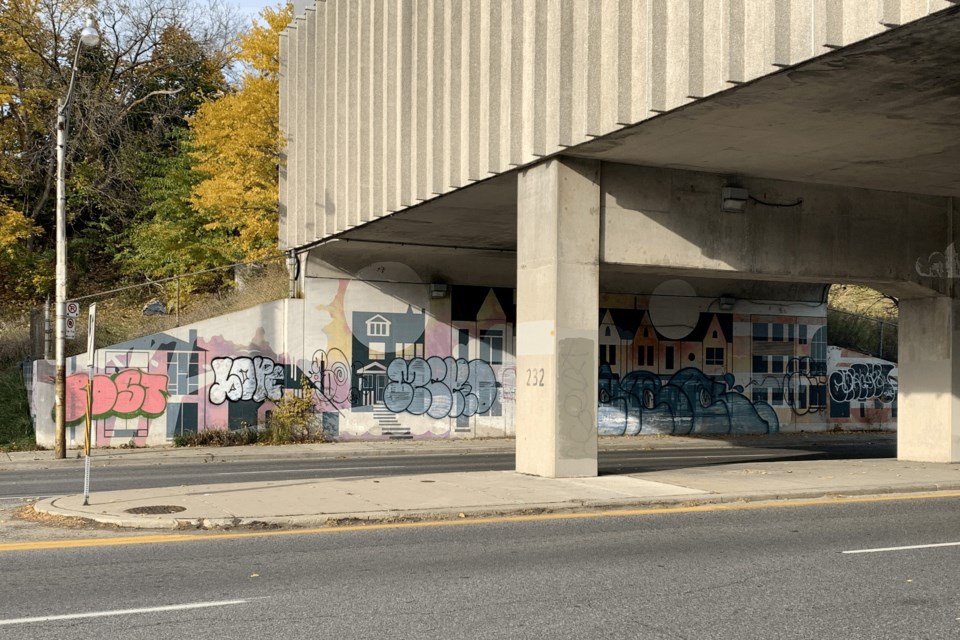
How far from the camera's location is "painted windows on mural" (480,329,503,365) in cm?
3044

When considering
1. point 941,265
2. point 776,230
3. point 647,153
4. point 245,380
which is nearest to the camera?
point 647,153

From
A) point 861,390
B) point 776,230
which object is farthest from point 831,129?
point 861,390

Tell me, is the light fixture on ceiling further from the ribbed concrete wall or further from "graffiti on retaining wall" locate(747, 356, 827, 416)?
"graffiti on retaining wall" locate(747, 356, 827, 416)

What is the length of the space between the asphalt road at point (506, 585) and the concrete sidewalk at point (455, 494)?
3.13 ft

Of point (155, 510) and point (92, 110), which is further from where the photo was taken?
point (92, 110)

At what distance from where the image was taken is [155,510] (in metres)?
12.3

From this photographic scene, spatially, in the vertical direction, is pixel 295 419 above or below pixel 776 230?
below

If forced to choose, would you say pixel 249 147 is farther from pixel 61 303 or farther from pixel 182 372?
pixel 61 303

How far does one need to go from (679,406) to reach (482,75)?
16937 mm

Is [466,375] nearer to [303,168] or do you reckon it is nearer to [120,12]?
[303,168]

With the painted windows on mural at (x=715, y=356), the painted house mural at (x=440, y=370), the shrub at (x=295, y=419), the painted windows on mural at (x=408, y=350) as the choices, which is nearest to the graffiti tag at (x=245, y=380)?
the painted house mural at (x=440, y=370)

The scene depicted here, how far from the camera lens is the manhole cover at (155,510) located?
12.0 metres

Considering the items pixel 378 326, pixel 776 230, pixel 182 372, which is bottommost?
pixel 182 372

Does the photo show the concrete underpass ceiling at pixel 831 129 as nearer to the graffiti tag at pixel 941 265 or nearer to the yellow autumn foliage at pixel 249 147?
the graffiti tag at pixel 941 265
